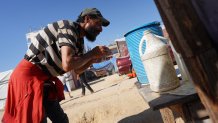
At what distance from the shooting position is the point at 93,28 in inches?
84.9

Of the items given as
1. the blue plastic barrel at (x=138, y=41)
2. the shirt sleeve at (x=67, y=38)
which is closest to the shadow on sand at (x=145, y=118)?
the blue plastic barrel at (x=138, y=41)

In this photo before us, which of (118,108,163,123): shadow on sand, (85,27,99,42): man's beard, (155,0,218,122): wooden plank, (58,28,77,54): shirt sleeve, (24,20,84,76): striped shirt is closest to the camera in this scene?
(155,0,218,122): wooden plank

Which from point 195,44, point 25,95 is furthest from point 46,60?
point 195,44

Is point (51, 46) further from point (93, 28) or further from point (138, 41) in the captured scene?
point (138, 41)

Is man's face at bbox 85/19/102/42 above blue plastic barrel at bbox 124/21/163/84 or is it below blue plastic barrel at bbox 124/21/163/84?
above

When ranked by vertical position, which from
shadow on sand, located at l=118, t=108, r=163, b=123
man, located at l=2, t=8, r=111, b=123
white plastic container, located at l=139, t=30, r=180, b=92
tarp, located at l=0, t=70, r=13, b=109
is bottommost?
shadow on sand, located at l=118, t=108, r=163, b=123

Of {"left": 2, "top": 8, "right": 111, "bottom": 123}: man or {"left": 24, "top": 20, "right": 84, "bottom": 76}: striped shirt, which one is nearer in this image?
{"left": 2, "top": 8, "right": 111, "bottom": 123}: man

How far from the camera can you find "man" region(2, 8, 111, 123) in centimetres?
192

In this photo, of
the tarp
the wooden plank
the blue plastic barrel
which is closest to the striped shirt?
the blue plastic barrel

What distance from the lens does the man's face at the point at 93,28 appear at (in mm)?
2141

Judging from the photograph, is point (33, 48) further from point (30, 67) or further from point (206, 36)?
point (206, 36)

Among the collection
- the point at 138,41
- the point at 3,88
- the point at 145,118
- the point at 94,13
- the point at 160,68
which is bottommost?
the point at 145,118

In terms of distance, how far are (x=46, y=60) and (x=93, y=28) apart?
498mm

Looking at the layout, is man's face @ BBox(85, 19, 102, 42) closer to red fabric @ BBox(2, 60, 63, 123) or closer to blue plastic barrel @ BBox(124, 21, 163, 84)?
blue plastic barrel @ BBox(124, 21, 163, 84)
